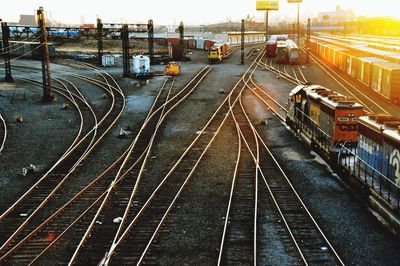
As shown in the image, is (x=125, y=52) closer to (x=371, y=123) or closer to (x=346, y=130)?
(x=346, y=130)

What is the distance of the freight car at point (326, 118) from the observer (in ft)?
63.0

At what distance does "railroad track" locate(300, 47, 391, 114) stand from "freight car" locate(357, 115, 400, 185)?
50.8 ft

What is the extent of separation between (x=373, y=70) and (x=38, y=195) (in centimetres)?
3309

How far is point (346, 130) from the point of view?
19.3 metres

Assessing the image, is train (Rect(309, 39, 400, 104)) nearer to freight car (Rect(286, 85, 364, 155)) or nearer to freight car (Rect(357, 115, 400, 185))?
freight car (Rect(286, 85, 364, 155))

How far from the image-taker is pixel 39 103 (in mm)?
37750

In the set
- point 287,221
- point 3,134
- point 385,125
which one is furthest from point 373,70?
point 3,134

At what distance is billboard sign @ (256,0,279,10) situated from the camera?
12312 cm

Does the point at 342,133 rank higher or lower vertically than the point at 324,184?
higher

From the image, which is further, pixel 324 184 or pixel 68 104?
pixel 68 104

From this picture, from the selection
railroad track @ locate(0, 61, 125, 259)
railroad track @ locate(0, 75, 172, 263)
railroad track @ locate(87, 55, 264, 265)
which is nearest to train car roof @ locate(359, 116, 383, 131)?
railroad track @ locate(87, 55, 264, 265)

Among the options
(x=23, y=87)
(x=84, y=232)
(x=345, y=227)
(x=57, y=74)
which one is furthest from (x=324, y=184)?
(x=57, y=74)

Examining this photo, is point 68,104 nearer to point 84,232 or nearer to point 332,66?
point 84,232

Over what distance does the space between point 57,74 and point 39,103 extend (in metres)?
18.9
